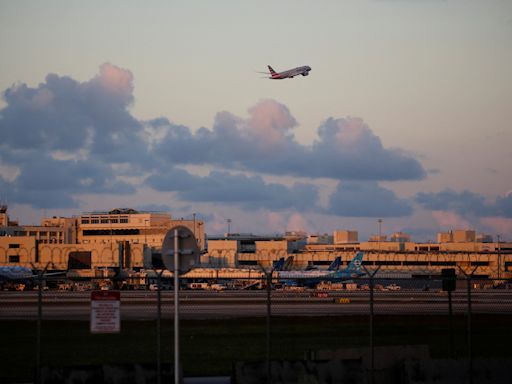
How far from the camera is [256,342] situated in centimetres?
3841

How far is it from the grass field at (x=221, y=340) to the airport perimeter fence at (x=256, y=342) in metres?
0.04

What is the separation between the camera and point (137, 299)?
71250 mm

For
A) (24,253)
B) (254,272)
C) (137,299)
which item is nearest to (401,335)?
(137,299)

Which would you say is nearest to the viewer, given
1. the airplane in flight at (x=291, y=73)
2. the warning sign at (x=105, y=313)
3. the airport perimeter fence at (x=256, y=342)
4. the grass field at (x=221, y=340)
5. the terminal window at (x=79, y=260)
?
the warning sign at (x=105, y=313)

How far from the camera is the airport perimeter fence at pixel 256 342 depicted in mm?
23625

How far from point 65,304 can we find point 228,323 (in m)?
19.0

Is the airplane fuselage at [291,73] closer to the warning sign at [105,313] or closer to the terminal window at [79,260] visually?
the terminal window at [79,260]

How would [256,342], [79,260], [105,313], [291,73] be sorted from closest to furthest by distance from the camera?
1. [105,313]
2. [256,342]
3. [291,73]
4. [79,260]

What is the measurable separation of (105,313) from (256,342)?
17.4 meters

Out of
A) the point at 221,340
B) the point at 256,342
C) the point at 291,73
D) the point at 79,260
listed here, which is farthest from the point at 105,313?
the point at 79,260

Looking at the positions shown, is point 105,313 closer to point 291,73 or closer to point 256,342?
point 256,342

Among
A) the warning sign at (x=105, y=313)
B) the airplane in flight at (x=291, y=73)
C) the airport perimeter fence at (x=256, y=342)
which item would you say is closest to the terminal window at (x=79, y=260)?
the airplane in flight at (x=291, y=73)

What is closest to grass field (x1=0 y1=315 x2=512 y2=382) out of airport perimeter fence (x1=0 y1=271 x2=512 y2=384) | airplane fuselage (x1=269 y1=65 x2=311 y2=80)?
airport perimeter fence (x1=0 y1=271 x2=512 y2=384)

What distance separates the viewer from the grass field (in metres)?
32.1
